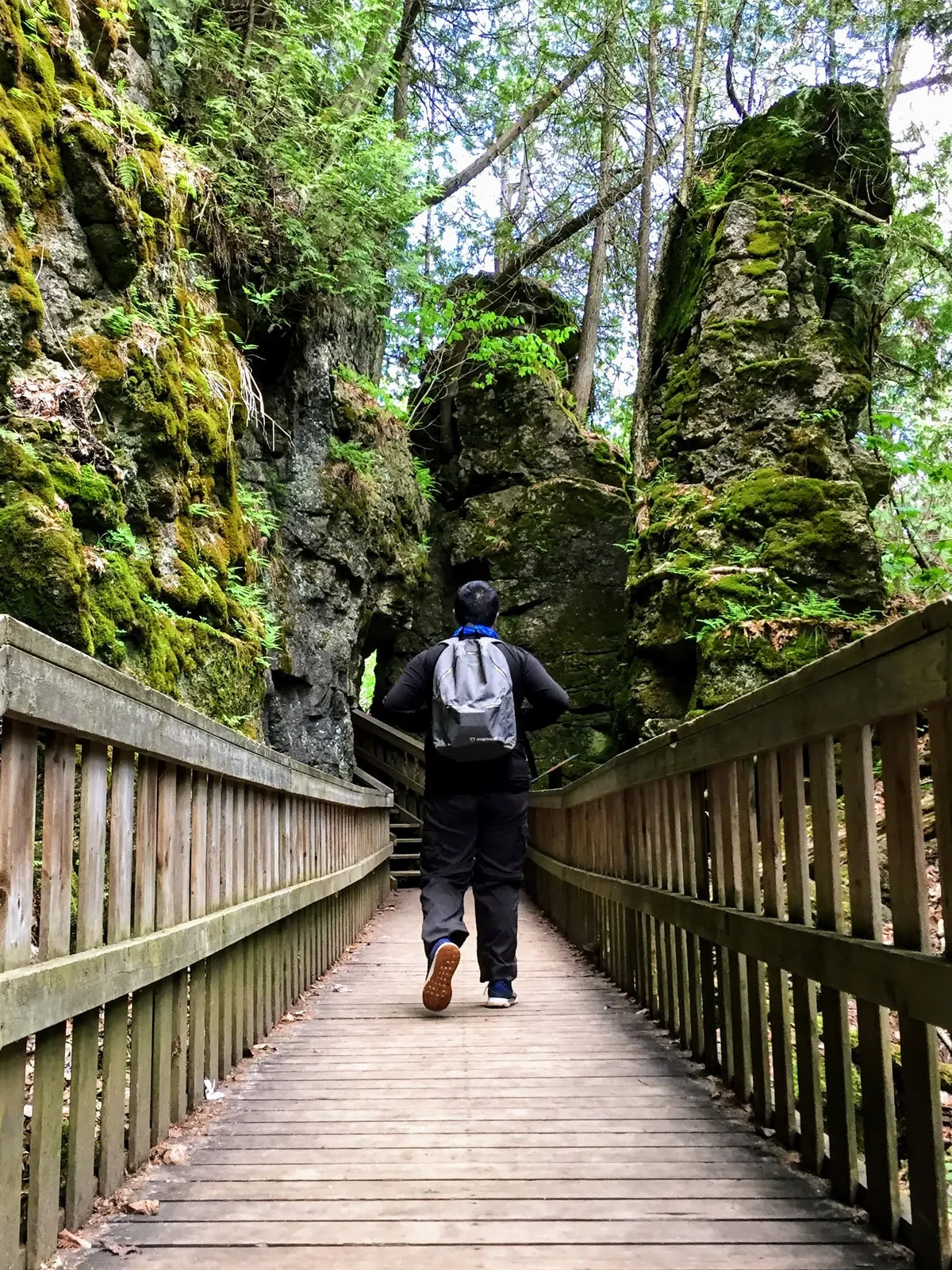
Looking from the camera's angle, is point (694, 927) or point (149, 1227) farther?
point (694, 927)

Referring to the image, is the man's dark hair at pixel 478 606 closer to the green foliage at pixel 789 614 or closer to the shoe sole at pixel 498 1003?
the shoe sole at pixel 498 1003

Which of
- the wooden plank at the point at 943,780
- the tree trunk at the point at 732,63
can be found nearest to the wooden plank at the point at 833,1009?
the wooden plank at the point at 943,780

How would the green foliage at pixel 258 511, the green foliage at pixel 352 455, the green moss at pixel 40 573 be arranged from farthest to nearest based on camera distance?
the green foliage at pixel 352 455 → the green foliage at pixel 258 511 → the green moss at pixel 40 573

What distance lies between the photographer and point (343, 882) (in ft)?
20.7

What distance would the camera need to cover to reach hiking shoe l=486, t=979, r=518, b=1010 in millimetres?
4672

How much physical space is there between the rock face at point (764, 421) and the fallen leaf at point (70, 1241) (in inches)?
283

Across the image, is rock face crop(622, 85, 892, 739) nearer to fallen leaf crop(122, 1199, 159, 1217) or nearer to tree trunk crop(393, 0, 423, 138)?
tree trunk crop(393, 0, 423, 138)

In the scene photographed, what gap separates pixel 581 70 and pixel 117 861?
16275mm

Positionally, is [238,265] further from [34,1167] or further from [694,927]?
[34,1167]

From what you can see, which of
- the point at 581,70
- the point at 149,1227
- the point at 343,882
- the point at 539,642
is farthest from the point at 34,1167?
the point at 581,70

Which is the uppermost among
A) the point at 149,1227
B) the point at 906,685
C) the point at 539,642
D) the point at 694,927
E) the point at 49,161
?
the point at 49,161

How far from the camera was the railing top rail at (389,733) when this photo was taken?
1308 centimetres

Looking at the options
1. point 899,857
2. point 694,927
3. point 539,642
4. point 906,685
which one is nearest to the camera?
point 906,685

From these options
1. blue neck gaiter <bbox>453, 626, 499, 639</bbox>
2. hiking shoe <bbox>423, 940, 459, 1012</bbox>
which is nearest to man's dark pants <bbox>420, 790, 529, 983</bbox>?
hiking shoe <bbox>423, 940, 459, 1012</bbox>
